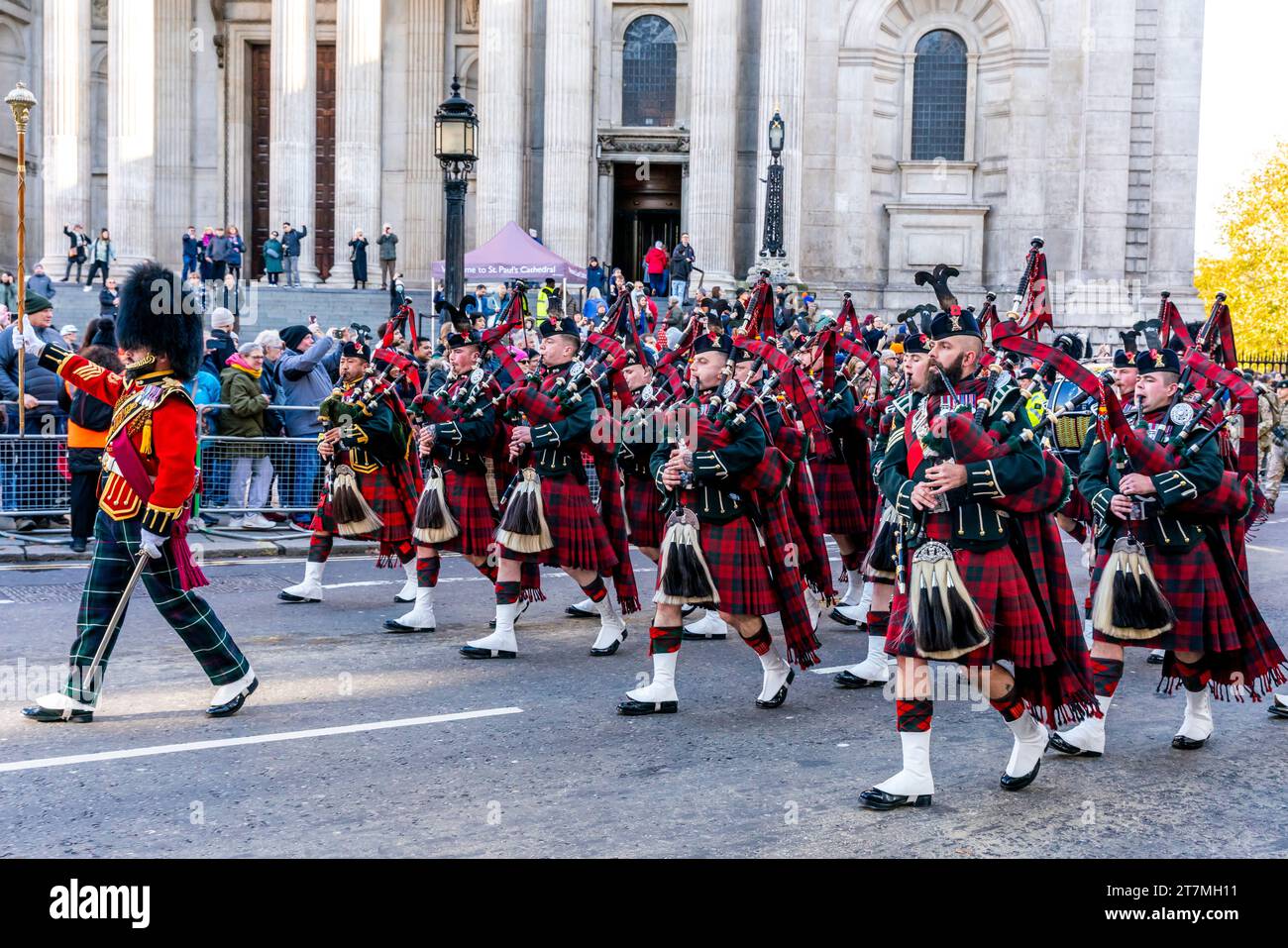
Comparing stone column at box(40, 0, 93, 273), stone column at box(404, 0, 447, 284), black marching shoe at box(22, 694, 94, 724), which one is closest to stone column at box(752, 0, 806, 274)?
stone column at box(404, 0, 447, 284)

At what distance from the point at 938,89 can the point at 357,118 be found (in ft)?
42.9

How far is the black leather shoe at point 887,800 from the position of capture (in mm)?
6043

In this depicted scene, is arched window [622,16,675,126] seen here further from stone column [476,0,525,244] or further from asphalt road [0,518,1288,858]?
asphalt road [0,518,1288,858]

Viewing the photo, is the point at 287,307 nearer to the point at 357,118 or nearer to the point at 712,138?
the point at 357,118

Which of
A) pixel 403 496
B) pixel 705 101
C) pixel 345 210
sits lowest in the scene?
pixel 403 496

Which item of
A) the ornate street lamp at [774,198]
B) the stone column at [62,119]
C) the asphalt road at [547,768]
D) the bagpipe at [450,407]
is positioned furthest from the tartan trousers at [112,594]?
the stone column at [62,119]

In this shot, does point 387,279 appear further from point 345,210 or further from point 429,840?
point 429,840

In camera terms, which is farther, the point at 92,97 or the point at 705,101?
the point at 92,97

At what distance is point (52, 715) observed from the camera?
7266 mm

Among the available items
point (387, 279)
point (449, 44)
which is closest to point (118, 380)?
point (387, 279)

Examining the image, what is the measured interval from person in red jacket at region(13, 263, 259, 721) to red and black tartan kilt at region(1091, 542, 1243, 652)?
14.6ft

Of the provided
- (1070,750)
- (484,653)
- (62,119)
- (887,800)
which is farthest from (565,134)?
(887,800)

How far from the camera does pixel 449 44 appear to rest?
1363 inches
